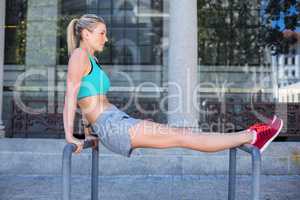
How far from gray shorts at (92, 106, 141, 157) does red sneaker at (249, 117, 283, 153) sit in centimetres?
92

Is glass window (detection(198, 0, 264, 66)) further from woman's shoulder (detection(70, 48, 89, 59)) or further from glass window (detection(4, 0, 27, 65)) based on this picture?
woman's shoulder (detection(70, 48, 89, 59))

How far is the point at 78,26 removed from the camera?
389 centimetres

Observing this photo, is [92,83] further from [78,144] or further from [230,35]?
[230,35]

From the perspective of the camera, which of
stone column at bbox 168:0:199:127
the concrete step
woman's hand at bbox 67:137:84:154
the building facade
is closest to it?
woman's hand at bbox 67:137:84:154

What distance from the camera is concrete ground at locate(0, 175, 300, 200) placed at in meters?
6.15

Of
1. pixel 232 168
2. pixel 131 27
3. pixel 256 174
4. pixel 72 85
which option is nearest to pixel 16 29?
pixel 131 27

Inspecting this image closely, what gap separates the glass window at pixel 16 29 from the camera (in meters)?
17.8

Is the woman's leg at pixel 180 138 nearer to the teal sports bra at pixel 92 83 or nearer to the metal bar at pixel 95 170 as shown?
the teal sports bra at pixel 92 83

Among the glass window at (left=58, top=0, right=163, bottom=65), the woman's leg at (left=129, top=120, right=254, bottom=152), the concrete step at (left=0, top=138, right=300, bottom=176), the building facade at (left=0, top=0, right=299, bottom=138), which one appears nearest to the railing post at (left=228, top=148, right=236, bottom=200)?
the woman's leg at (left=129, top=120, right=254, bottom=152)

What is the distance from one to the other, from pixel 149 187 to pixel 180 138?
3.20 m

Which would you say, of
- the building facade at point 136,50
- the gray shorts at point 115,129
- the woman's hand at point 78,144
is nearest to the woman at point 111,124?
the gray shorts at point 115,129

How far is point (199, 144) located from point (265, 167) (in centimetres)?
432

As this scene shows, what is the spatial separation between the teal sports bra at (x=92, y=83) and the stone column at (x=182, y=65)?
16.4 feet

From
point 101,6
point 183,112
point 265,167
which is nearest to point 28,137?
point 183,112
